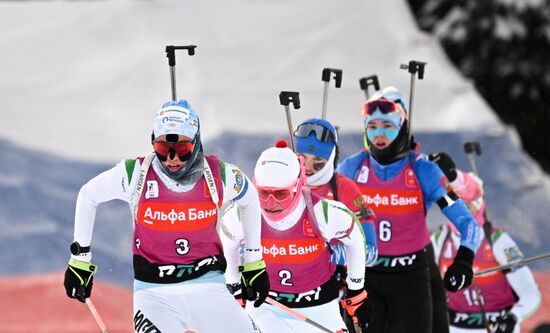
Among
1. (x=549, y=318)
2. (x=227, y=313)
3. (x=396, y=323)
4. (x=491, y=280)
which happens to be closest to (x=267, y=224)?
(x=227, y=313)

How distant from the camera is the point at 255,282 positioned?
6.94m

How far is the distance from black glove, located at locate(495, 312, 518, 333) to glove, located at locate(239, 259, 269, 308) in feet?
11.0

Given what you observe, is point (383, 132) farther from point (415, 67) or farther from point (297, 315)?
point (297, 315)

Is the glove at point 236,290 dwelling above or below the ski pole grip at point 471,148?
below

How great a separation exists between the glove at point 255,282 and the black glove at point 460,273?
5.32 ft

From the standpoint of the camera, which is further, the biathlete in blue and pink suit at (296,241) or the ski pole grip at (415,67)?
the ski pole grip at (415,67)

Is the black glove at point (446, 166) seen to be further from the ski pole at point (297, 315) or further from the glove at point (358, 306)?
the ski pole at point (297, 315)

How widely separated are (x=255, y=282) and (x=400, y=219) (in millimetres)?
1816

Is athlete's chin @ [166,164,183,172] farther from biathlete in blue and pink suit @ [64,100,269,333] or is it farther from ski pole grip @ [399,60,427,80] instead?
ski pole grip @ [399,60,427,80]

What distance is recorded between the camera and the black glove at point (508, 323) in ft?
31.8

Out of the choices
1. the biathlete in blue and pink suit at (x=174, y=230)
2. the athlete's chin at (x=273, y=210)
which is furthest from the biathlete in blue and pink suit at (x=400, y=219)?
the biathlete in blue and pink suit at (x=174, y=230)

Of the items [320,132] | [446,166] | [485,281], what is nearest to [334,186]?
[320,132]

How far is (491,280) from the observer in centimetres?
1014

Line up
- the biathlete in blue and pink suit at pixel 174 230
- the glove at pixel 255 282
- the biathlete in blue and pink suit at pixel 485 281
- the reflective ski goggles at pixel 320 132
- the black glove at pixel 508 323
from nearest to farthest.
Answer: the biathlete in blue and pink suit at pixel 174 230 → the glove at pixel 255 282 → the reflective ski goggles at pixel 320 132 → the black glove at pixel 508 323 → the biathlete in blue and pink suit at pixel 485 281
